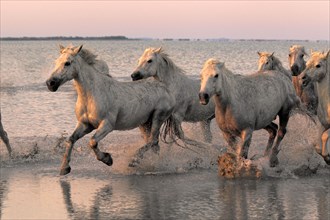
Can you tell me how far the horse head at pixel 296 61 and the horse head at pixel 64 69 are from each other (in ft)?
14.7

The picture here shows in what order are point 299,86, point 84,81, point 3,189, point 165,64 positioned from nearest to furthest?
1. point 3,189
2. point 84,81
3. point 165,64
4. point 299,86

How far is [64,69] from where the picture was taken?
457 inches

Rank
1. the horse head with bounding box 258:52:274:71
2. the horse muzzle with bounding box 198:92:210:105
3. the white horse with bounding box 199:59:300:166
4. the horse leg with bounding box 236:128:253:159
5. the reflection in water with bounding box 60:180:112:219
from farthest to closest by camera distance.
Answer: the horse head with bounding box 258:52:274:71, the horse leg with bounding box 236:128:253:159, the white horse with bounding box 199:59:300:166, the horse muzzle with bounding box 198:92:210:105, the reflection in water with bounding box 60:180:112:219

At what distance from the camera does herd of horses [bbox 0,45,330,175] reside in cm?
1169

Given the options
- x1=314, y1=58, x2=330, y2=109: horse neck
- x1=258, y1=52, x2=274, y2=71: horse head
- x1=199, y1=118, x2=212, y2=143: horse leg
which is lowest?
x1=199, y1=118, x2=212, y2=143: horse leg

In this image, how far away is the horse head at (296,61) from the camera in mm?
14586

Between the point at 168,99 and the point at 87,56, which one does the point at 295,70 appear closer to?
the point at 168,99

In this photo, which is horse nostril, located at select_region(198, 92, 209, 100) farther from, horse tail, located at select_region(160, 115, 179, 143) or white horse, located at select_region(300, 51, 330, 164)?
horse tail, located at select_region(160, 115, 179, 143)

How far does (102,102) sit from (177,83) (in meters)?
2.60

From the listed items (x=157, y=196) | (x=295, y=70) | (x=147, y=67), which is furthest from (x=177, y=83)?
(x=157, y=196)

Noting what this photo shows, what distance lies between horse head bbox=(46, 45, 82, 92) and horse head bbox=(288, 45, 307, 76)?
4.48 metres

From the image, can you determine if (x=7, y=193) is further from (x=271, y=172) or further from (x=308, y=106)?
(x=308, y=106)

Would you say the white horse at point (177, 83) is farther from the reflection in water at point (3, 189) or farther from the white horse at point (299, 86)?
the reflection in water at point (3, 189)

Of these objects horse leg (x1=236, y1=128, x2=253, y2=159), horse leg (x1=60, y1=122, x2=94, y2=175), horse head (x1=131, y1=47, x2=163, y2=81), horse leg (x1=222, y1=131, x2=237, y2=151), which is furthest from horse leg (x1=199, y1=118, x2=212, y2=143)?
horse leg (x1=60, y1=122, x2=94, y2=175)
